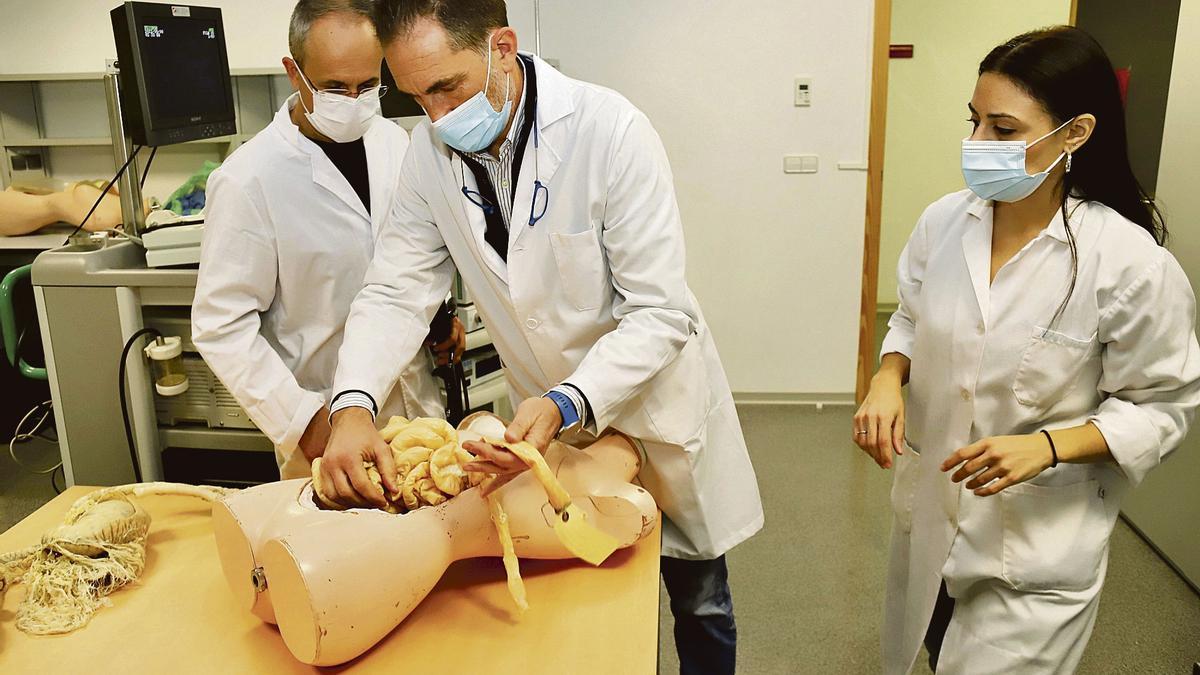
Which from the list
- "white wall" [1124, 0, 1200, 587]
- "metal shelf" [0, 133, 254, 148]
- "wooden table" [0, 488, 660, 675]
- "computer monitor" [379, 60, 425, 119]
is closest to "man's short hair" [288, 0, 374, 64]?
"wooden table" [0, 488, 660, 675]

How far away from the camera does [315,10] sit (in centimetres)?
154

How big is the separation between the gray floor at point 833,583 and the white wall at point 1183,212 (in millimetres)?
122

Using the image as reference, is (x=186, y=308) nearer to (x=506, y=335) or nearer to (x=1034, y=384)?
(x=506, y=335)

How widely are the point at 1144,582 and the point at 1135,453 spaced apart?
4.97 ft

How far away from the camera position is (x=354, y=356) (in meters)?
1.43

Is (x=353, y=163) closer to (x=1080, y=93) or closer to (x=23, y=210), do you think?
(x=1080, y=93)

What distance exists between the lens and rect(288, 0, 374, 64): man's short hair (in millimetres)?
1532

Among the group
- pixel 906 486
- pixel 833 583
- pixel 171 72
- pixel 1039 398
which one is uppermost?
pixel 171 72

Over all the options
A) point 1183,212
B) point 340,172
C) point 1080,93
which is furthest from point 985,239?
point 1183,212

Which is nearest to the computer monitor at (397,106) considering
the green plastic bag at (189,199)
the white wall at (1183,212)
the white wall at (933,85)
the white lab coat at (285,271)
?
the green plastic bag at (189,199)

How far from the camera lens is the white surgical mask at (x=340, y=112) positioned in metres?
1.63

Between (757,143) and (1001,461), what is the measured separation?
108 inches

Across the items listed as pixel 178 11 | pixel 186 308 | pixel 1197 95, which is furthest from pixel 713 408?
pixel 1197 95

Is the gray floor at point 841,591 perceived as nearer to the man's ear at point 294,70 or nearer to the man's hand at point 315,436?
the man's hand at point 315,436
